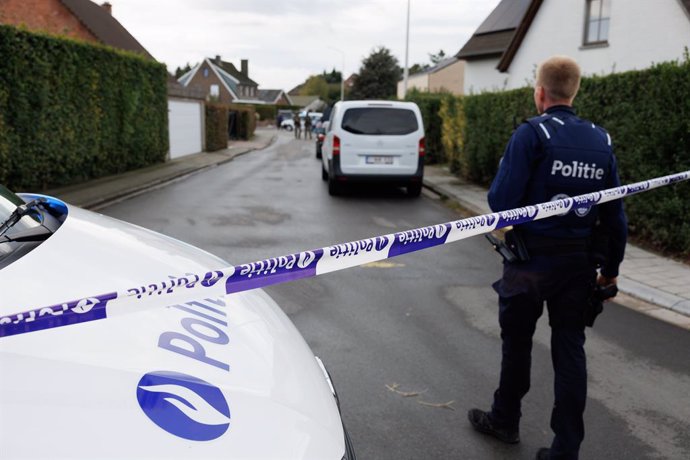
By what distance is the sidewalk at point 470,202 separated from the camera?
5785mm

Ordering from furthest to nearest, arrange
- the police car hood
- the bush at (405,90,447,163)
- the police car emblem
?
1. the bush at (405,90,447,163)
2. the police car emblem
3. the police car hood

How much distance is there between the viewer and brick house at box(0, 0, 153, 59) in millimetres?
27547

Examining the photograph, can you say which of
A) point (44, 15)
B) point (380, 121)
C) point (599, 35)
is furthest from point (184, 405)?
point (44, 15)

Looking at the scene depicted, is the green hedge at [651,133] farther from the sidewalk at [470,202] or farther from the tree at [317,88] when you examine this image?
the tree at [317,88]

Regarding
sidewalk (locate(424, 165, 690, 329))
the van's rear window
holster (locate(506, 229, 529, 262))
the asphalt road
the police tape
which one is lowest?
the asphalt road

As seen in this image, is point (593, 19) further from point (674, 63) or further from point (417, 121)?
point (674, 63)

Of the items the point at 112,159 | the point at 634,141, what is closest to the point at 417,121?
the point at 634,141

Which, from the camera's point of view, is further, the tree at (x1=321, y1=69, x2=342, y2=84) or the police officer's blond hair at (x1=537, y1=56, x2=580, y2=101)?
the tree at (x1=321, y1=69, x2=342, y2=84)

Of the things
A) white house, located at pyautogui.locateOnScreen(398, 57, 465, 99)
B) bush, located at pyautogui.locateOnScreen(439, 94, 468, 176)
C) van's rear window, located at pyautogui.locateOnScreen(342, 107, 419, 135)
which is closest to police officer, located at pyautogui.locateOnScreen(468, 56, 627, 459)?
van's rear window, located at pyautogui.locateOnScreen(342, 107, 419, 135)

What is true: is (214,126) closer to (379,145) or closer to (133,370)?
(379,145)

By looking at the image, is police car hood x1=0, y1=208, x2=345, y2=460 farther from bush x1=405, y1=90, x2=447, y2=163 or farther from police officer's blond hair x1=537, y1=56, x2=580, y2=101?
bush x1=405, y1=90, x2=447, y2=163

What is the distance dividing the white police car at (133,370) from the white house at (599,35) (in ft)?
42.5

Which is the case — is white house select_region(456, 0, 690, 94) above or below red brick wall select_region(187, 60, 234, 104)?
below

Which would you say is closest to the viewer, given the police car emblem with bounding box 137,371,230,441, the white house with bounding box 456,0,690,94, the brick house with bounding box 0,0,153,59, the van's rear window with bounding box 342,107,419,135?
the police car emblem with bounding box 137,371,230,441
